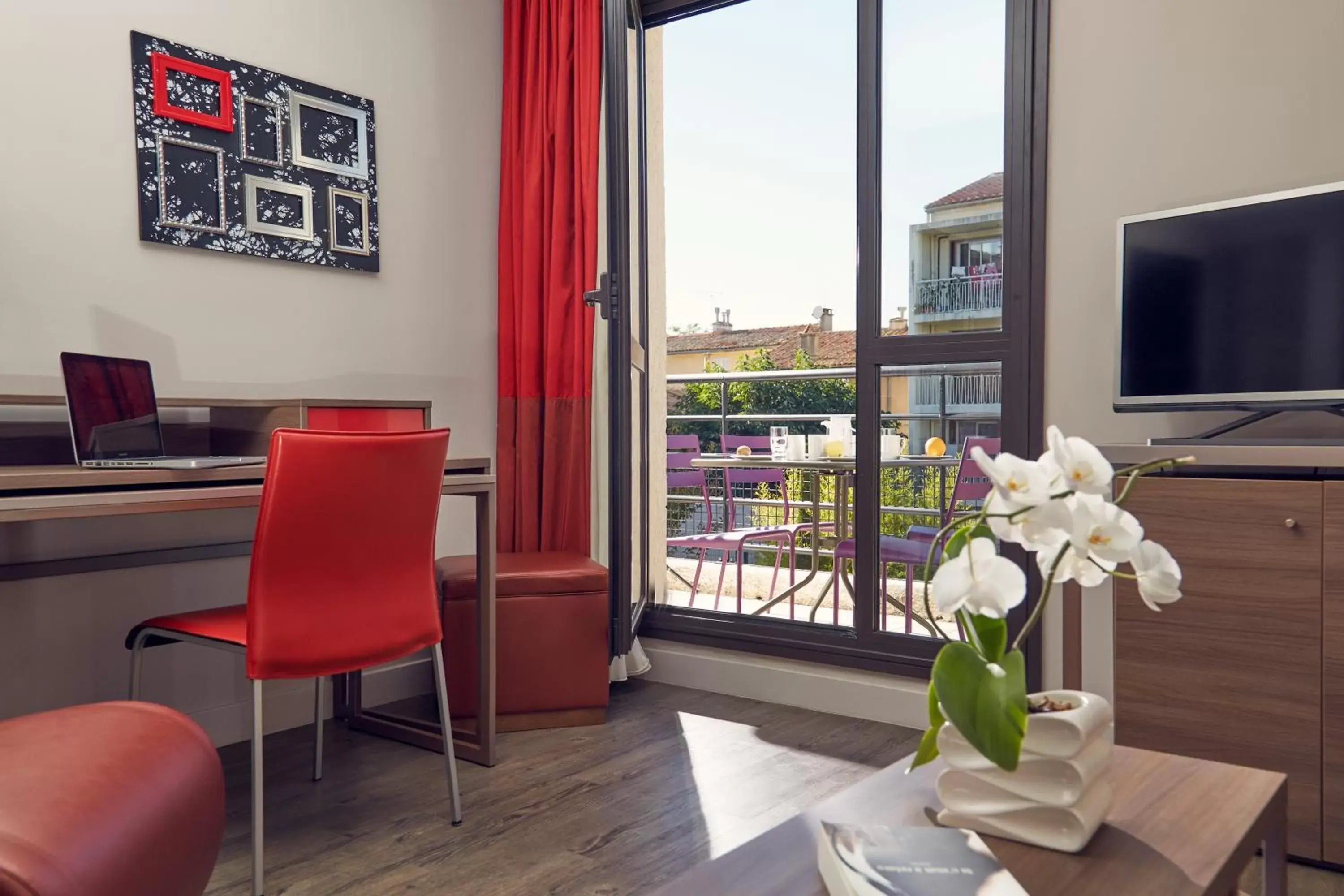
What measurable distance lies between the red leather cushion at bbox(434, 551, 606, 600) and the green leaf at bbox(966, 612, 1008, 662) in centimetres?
183

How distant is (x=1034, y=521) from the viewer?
83cm

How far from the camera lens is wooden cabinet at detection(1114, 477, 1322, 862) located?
184cm

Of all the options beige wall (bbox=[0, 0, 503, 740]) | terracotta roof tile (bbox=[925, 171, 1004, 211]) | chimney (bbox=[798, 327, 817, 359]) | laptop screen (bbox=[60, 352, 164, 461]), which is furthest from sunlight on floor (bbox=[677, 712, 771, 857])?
chimney (bbox=[798, 327, 817, 359])

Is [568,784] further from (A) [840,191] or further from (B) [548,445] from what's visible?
(A) [840,191]

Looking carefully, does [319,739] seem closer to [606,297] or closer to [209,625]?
[209,625]

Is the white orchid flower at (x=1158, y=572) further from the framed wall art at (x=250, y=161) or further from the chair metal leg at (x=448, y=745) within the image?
the framed wall art at (x=250, y=161)

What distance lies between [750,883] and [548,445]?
2.42m

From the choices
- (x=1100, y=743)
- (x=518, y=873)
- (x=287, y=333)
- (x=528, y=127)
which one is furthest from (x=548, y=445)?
(x=1100, y=743)

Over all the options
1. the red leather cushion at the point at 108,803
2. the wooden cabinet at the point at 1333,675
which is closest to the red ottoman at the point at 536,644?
the red leather cushion at the point at 108,803

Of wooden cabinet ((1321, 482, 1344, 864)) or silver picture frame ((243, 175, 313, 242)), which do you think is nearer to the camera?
wooden cabinet ((1321, 482, 1344, 864))

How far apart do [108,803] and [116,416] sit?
123 centimetres

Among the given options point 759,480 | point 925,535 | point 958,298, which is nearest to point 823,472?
point 925,535

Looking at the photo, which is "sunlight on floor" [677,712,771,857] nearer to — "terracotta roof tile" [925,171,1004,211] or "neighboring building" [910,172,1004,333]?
"neighboring building" [910,172,1004,333]

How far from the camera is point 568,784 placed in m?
2.30
